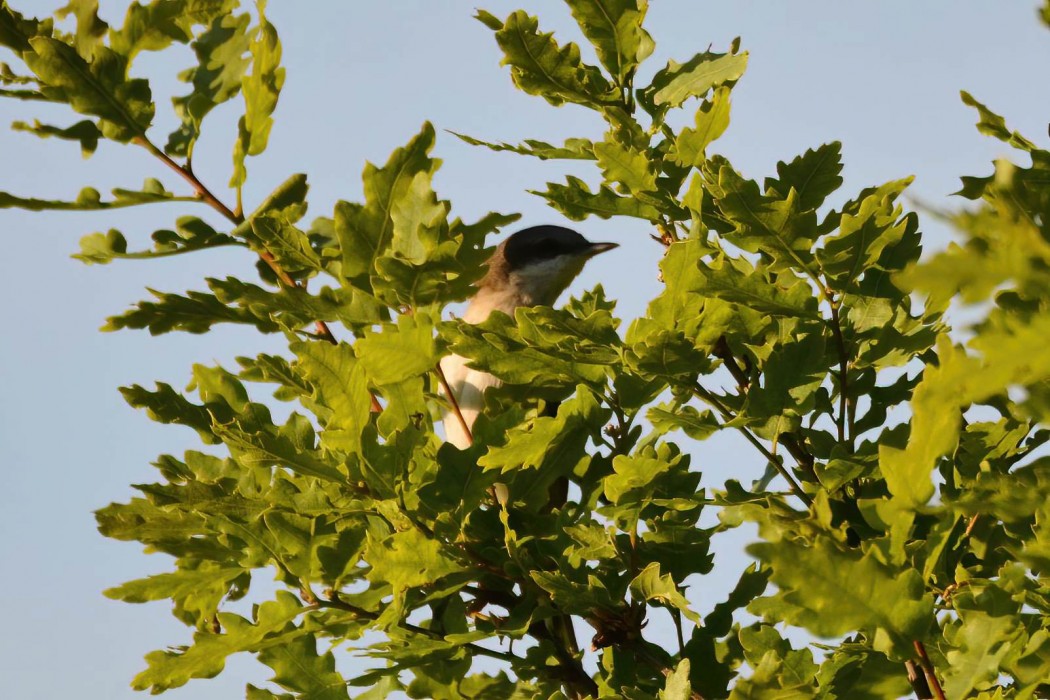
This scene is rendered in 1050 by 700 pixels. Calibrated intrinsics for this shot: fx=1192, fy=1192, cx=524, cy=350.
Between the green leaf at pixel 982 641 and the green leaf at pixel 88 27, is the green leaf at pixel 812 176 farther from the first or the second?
the green leaf at pixel 88 27

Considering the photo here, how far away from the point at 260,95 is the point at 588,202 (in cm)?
97

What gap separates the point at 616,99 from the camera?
11.2 feet

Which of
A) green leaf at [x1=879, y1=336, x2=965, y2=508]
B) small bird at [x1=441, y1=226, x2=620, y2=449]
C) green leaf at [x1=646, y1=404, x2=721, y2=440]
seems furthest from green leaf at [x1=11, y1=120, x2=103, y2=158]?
small bird at [x1=441, y1=226, x2=620, y2=449]

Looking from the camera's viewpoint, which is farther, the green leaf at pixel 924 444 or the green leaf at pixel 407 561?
the green leaf at pixel 407 561

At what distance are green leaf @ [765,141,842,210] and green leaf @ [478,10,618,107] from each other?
24.2 inches

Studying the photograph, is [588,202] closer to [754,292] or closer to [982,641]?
[754,292]

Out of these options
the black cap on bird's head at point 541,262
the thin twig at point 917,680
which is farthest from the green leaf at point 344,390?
the black cap on bird's head at point 541,262

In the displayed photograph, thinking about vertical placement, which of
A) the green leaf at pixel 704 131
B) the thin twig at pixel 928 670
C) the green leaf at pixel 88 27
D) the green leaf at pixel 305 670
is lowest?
the thin twig at pixel 928 670

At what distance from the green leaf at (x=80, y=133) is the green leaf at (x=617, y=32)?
4.77ft

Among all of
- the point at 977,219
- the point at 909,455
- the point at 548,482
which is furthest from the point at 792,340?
the point at 977,219

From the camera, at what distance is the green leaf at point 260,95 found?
10.8 ft

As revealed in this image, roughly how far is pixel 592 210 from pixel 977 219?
2.04m

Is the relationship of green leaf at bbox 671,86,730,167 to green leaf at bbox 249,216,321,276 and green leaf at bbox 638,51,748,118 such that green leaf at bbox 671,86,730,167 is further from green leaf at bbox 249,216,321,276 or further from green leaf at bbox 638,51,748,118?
green leaf at bbox 249,216,321,276

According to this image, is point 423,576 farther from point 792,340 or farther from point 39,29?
point 39,29
